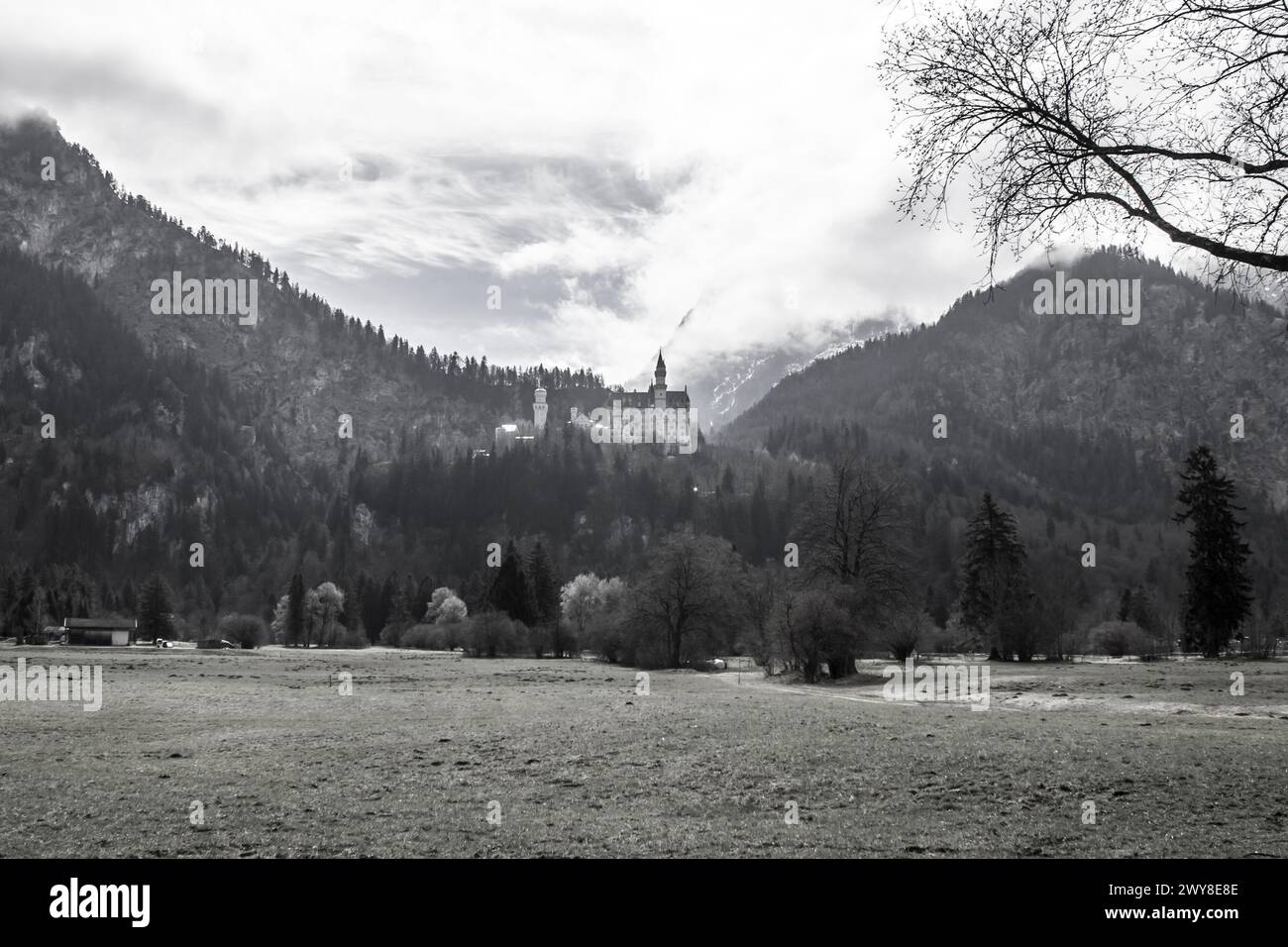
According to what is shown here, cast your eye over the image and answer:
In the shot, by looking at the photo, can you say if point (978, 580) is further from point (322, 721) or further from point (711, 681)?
point (322, 721)

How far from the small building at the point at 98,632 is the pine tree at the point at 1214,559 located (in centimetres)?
14459

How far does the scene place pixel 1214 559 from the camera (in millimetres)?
71375

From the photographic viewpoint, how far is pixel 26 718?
30000 mm

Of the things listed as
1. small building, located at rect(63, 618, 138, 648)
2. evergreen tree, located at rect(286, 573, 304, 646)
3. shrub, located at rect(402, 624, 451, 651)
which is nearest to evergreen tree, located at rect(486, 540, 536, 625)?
shrub, located at rect(402, 624, 451, 651)

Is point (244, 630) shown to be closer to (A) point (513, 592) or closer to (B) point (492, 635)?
(A) point (513, 592)

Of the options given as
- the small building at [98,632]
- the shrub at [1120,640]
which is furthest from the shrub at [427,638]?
the shrub at [1120,640]

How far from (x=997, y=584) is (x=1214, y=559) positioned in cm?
1695

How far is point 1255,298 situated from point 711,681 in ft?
160

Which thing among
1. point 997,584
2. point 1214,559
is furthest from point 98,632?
point 1214,559

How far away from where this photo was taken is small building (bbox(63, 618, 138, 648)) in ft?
446

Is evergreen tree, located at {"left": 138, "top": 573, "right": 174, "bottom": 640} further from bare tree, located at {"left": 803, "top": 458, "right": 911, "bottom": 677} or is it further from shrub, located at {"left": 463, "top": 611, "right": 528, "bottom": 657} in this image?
bare tree, located at {"left": 803, "top": 458, "right": 911, "bottom": 677}

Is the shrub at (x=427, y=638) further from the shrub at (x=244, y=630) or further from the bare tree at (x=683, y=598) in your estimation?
the bare tree at (x=683, y=598)

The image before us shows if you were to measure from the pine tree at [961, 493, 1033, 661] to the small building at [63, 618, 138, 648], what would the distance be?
126521 mm
